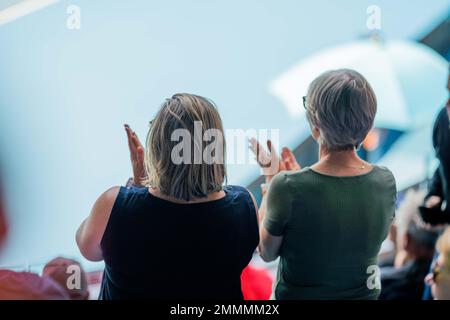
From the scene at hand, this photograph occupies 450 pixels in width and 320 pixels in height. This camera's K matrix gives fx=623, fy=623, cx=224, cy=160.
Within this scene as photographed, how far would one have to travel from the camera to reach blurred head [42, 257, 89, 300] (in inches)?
77.6

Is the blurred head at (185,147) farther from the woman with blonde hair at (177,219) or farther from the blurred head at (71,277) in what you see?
the blurred head at (71,277)

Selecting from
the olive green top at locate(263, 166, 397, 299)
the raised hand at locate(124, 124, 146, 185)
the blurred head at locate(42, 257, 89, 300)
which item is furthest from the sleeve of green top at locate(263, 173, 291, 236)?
the blurred head at locate(42, 257, 89, 300)

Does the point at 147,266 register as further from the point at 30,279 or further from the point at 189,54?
the point at 189,54

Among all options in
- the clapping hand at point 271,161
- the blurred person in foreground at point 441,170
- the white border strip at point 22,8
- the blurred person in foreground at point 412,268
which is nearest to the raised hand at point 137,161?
the clapping hand at point 271,161

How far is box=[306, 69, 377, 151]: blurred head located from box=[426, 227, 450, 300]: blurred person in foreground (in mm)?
651

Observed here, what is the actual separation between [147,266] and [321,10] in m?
1.10

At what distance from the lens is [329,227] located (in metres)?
1.67

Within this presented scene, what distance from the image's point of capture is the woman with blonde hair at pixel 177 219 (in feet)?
5.15

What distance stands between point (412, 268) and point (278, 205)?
3.06 feet

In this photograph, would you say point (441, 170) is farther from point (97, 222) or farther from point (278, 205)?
point (97, 222)

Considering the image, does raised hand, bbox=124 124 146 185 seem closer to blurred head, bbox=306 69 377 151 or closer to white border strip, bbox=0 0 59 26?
blurred head, bbox=306 69 377 151

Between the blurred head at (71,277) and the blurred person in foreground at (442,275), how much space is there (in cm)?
114
